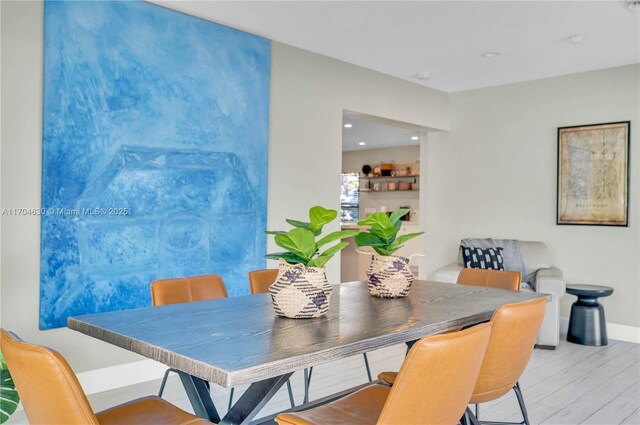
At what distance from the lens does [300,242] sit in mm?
1774

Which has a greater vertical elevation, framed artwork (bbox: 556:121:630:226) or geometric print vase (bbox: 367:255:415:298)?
framed artwork (bbox: 556:121:630:226)

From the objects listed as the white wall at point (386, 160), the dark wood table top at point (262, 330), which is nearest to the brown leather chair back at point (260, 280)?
the dark wood table top at point (262, 330)

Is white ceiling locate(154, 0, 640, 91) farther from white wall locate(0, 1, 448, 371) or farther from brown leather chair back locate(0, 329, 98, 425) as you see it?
brown leather chair back locate(0, 329, 98, 425)

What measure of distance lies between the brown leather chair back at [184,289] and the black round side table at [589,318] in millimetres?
3520

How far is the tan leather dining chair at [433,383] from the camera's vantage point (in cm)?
131

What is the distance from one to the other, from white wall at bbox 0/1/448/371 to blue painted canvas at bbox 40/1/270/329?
80mm

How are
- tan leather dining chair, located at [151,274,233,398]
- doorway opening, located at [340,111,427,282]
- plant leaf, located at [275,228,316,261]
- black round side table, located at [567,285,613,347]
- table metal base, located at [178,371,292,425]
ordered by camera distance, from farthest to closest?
doorway opening, located at [340,111,427,282] → black round side table, located at [567,285,613,347] → tan leather dining chair, located at [151,274,233,398] → plant leaf, located at [275,228,316,261] → table metal base, located at [178,371,292,425]

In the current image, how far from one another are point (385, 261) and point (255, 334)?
878 mm

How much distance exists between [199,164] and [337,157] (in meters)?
1.49

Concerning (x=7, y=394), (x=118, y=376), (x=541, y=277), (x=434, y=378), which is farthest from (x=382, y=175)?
A: (x=434, y=378)

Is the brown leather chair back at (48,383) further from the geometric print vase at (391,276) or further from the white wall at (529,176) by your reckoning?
the white wall at (529,176)

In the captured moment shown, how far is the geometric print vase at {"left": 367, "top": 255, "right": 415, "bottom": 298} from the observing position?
7.47 feet

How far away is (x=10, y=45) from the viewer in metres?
2.97

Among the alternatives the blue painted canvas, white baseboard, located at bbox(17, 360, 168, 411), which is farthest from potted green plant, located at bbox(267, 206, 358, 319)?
white baseboard, located at bbox(17, 360, 168, 411)
